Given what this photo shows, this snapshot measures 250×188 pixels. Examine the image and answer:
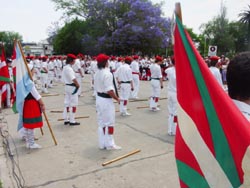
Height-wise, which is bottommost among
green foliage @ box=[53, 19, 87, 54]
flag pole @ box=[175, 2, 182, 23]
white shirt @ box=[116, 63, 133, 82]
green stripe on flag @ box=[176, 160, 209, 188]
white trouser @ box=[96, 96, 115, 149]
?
white trouser @ box=[96, 96, 115, 149]

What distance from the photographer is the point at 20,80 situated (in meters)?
6.23

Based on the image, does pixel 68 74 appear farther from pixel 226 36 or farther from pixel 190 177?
pixel 226 36

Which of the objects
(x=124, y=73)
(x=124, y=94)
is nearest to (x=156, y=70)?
(x=124, y=73)

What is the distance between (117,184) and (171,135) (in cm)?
A: 311

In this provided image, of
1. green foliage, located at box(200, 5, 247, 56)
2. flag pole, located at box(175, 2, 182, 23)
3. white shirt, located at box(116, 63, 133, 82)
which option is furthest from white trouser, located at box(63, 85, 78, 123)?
green foliage, located at box(200, 5, 247, 56)

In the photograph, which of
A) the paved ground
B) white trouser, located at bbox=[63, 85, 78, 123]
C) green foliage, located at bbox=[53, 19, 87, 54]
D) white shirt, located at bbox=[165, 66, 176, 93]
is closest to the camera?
the paved ground

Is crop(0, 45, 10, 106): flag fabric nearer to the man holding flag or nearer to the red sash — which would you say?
the man holding flag

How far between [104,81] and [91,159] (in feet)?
5.27

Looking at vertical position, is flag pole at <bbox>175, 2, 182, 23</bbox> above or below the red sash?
above

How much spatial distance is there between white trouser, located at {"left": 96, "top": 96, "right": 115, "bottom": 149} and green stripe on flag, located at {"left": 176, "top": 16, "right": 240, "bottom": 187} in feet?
14.1

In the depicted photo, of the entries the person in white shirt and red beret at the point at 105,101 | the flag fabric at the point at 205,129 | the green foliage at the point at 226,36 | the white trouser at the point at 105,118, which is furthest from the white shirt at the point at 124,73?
the green foliage at the point at 226,36

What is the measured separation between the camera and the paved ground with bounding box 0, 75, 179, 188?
458 centimetres

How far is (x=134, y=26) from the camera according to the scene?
29.4 meters

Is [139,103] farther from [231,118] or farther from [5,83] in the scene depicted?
[231,118]
